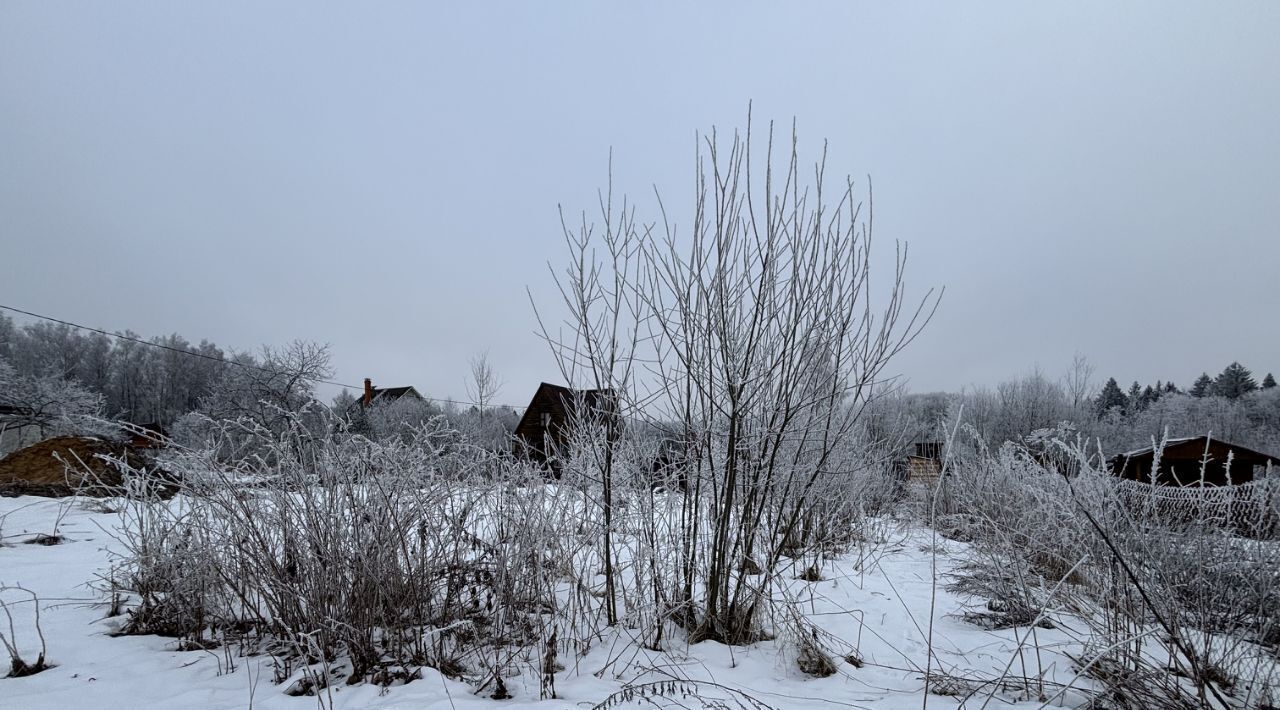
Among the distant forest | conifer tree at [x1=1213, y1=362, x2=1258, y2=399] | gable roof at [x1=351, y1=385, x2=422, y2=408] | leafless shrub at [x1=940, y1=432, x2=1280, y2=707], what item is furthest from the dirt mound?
conifer tree at [x1=1213, y1=362, x2=1258, y2=399]

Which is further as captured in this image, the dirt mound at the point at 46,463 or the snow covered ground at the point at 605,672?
the dirt mound at the point at 46,463

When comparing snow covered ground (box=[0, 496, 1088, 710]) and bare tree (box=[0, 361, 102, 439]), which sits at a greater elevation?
bare tree (box=[0, 361, 102, 439])

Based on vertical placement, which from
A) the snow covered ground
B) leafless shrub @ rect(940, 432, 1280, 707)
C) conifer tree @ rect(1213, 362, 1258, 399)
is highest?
conifer tree @ rect(1213, 362, 1258, 399)

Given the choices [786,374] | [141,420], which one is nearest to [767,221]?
[786,374]

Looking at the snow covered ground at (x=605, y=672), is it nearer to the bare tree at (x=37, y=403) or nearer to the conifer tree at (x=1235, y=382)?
the bare tree at (x=37, y=403)

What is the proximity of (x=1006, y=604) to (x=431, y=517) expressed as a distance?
390 centimetres

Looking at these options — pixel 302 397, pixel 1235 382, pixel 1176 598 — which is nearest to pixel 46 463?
pixel 302 397

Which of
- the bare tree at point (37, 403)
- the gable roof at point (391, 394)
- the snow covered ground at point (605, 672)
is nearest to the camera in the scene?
the snow covered ground at point (605, 672)

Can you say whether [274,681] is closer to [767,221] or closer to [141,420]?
[767,221]

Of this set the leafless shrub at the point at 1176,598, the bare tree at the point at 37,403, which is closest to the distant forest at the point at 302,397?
the bare tree at the point at 37,403

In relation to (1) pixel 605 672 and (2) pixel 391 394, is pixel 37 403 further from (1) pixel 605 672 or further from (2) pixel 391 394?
(1) pixel 605 672

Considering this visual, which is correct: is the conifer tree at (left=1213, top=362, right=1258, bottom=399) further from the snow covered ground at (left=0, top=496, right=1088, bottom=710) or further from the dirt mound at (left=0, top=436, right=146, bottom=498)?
the dirt mound at (left=0, top=436, right=146, bottom=498)

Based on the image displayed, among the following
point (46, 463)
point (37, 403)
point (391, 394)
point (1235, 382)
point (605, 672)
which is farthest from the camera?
point (1235, 382)

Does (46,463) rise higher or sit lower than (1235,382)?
lower
